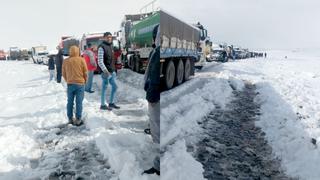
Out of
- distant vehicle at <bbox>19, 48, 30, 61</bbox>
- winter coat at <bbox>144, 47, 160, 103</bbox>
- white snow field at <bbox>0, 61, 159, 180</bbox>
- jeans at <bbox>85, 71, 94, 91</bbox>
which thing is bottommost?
white snow field at <bbox>0, 61, 159, 180</bbox>

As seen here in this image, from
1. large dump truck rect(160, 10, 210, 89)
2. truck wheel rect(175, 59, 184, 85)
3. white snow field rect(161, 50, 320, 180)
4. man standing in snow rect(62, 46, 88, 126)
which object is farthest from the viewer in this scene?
man standing in snow rect(62, 46, 88, 126)

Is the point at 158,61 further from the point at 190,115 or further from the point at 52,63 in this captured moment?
the point at 52,63

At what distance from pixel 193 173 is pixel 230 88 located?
2.98ft

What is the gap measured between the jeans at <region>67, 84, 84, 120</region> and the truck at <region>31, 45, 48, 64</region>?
4.75ft

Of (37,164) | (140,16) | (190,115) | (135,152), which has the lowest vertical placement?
(37,164)

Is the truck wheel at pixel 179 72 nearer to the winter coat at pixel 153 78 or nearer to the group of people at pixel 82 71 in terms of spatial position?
the winter coat at pixel 153 78

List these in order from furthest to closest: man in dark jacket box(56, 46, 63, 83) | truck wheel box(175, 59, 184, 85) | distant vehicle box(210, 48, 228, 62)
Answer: distant vehicle box(210, 48, 228, 62), man in dark jacket box(56, 46, 63, 83), truck wheel box(175, 59, 184, 85)

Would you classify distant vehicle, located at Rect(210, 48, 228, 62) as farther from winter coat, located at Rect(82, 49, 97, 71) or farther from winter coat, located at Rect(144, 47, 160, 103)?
winter coat, located at Rect(82, 49, 97, 71)

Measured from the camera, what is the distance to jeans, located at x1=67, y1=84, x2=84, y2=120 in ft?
15.8

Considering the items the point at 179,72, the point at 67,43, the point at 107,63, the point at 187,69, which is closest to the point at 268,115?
the point at 187,69

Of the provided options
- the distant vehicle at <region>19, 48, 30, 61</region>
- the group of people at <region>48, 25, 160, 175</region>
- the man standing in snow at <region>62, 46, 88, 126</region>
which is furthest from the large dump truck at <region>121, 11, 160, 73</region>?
the man standing in snow at <region>62, 46, 88, 126</region>

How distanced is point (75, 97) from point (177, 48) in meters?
2.90

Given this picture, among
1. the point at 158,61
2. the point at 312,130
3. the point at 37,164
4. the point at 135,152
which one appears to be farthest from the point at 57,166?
the point at 312,130

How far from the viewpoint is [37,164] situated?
12.4 feet
